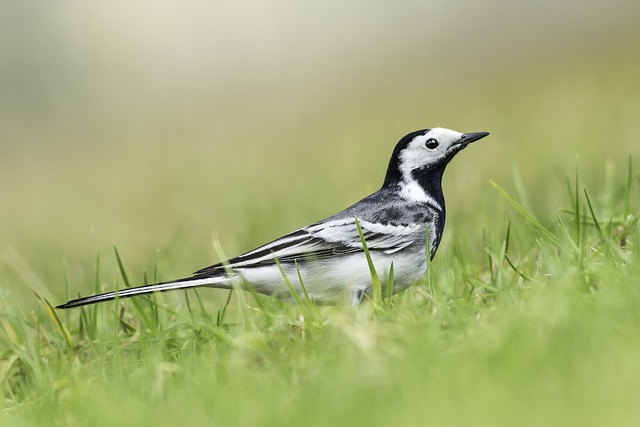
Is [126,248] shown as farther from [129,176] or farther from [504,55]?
[504,55]

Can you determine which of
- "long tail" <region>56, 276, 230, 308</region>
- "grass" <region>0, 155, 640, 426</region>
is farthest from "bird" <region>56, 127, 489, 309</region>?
"grass" <region>0, 155, 640, 426</region>

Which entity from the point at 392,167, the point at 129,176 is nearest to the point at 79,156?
the point at 129,176

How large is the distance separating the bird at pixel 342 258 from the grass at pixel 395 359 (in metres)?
0.16

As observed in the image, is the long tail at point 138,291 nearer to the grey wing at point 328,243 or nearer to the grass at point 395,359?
the grass at point 395,359

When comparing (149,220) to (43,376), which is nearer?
(43,376)

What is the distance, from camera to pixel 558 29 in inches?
822

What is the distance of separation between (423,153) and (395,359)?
2.76 m

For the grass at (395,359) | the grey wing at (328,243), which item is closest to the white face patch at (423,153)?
the grey wing at (328,243)

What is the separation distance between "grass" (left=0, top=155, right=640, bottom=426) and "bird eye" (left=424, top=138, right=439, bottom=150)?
33.4 inches

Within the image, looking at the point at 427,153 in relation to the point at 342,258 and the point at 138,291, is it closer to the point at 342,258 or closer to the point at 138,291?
the point at 342,258

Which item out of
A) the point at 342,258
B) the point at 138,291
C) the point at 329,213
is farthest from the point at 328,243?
the point at 329,213

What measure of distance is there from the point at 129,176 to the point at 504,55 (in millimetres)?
8520

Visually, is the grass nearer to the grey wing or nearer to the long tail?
the long tail

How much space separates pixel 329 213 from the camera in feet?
28.8
